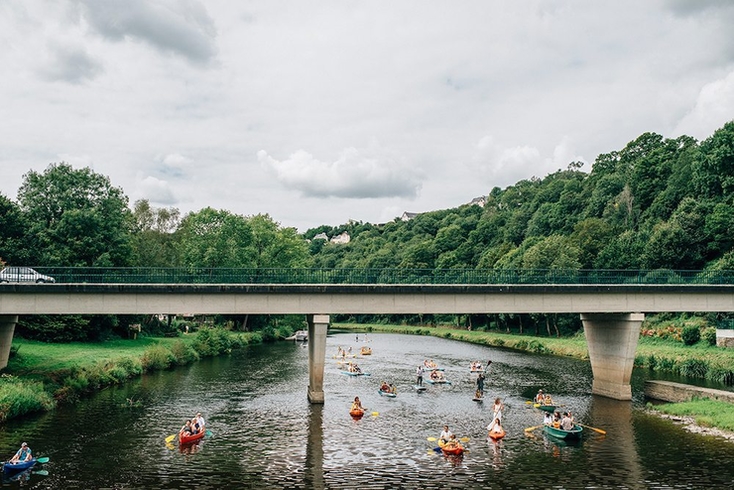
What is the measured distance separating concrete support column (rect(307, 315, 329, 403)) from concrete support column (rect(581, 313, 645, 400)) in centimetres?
2046

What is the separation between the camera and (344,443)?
31.1m

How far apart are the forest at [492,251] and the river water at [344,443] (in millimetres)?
18081

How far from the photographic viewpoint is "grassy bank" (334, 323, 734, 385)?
5256 centimetres

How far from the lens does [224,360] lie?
67500 millimetres

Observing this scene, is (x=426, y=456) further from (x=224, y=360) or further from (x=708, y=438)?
(x=224, y=360)

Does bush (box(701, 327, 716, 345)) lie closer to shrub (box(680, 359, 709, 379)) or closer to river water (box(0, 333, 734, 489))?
shrub (box(680, 359, 709, 379))

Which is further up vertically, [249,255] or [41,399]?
[249,255]

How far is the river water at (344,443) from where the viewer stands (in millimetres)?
25438

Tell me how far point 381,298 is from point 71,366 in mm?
23867

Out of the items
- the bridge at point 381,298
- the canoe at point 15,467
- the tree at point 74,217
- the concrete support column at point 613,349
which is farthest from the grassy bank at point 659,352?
the tree at point 74,217

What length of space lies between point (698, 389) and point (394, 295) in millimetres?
21413

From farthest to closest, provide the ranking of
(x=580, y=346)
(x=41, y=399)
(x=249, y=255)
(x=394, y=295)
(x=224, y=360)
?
(x=249, y=255) < (x=580, y=346) < (x=224, y=360) < (x=394, y=295) < (x=41, y=399)

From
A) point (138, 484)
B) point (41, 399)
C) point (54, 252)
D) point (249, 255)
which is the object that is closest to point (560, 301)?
point (138, 484)

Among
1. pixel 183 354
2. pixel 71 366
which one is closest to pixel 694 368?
pixel 183 354
